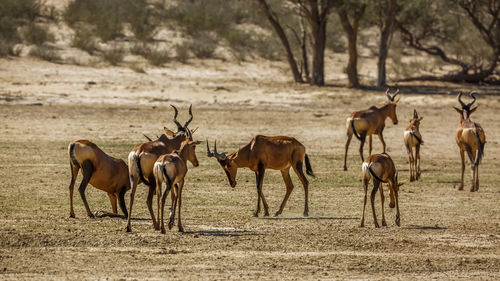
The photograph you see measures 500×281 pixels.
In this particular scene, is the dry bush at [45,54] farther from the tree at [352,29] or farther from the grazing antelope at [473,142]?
the grazing antelope at [473,142]

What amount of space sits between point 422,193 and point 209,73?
18899mm

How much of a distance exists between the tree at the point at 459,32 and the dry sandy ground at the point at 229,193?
421 centimetres

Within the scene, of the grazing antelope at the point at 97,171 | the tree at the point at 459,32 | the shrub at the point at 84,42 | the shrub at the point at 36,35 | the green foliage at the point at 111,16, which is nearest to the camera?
the grazing antelope at the point at 97,171

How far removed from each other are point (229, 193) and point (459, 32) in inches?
1132

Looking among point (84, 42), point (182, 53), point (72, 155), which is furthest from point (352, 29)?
point (72, 155)

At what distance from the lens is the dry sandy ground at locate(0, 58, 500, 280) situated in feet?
37.6

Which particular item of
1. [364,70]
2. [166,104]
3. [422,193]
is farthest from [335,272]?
[364,70]

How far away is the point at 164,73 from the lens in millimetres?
35000

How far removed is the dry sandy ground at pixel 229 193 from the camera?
11.5 meters

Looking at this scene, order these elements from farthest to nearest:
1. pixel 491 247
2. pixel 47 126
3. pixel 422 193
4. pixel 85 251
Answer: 1. pixel 47 126
2. pixel 422 193
3. pixel 491 247
4. pixel 85 251

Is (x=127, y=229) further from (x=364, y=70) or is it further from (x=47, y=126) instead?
(x=364, y=70)

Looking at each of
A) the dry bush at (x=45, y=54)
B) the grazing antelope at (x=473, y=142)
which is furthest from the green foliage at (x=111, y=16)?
the grazing antelope at (x=473, y=142)

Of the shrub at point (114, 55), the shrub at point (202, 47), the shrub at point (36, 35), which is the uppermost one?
the shrub at point (36, 35)

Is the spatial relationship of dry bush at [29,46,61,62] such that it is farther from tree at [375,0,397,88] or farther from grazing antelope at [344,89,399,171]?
grazing antelope at [344,89,399,171]
